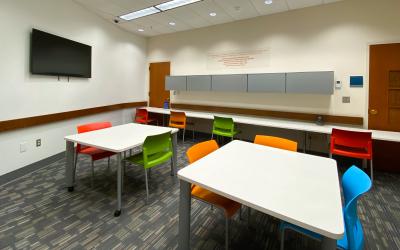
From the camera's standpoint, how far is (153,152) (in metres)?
2.45

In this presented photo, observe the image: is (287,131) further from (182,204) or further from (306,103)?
(182,204)

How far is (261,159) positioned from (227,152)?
318mm

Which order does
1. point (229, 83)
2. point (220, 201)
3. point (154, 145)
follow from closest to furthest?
point (220, 201) < point (154, 145) < point (229, 83)

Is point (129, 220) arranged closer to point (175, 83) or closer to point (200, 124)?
point (200, 124)

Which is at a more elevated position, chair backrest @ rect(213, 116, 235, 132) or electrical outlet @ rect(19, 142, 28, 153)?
chair backrest @ rect(213, 116, 235, 132)

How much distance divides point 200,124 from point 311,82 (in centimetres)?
274

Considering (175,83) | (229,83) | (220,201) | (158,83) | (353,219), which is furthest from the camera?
(158,83)

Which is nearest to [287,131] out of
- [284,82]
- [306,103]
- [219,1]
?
[306,103]

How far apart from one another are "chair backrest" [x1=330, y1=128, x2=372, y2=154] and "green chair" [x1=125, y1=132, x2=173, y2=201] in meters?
2.46

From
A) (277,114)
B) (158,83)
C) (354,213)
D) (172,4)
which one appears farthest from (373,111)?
(158,83)

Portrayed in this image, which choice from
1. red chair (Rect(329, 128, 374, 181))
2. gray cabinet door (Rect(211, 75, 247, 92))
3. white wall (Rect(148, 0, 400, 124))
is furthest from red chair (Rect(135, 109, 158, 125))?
red chair (Rect(329, 128, 374, 181))

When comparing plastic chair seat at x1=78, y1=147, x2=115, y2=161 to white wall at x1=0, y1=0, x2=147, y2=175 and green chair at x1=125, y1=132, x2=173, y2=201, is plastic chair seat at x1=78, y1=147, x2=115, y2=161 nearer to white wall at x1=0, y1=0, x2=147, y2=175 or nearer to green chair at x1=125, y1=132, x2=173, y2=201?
green chair at x1=125, y1=132, x2=173, y2=201

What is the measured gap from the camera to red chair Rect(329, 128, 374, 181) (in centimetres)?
291

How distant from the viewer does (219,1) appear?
12.2 ft
